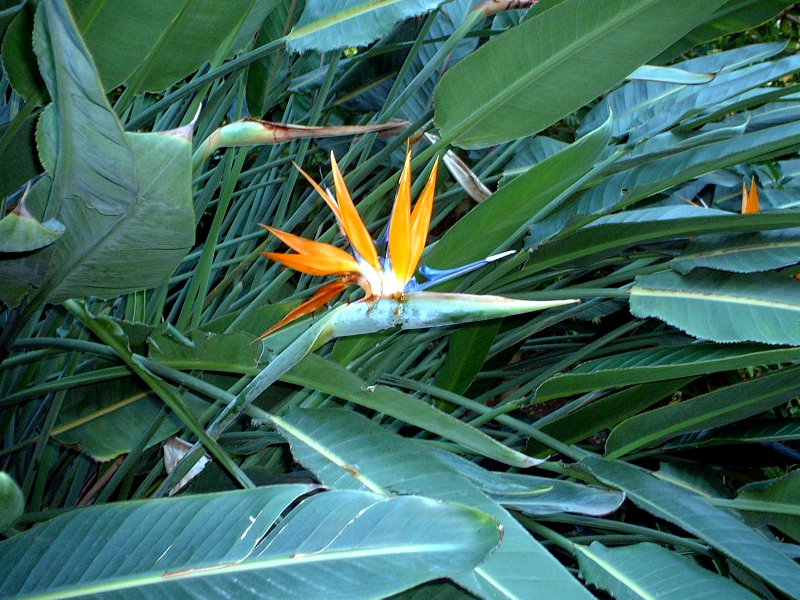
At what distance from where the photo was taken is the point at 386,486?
1.88 ft

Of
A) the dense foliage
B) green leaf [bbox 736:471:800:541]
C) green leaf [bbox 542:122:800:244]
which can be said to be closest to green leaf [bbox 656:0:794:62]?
the dense foliage

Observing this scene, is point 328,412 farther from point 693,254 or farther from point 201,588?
point 693,254

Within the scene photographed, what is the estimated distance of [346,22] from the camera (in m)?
0.71

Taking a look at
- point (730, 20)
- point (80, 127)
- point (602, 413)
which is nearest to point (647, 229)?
point (602, 413)

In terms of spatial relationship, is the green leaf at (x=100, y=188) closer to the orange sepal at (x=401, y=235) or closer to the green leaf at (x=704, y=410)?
the orange sepal at (x=401, y=235)

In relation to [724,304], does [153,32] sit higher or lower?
higher

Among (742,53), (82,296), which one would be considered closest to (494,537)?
(82,296)

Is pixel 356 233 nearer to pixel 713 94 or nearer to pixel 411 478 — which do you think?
pixel 411 478

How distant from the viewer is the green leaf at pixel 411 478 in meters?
0.53

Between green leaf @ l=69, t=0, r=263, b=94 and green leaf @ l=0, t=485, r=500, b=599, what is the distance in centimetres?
33

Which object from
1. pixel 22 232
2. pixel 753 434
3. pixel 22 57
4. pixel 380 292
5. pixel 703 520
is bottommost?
pixel 753 434

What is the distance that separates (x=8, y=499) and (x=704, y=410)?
26.5 inches

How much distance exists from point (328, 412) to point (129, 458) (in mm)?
213

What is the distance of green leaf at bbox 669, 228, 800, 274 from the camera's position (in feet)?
2.51
